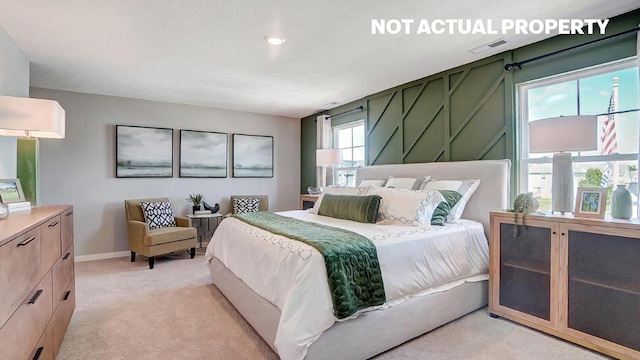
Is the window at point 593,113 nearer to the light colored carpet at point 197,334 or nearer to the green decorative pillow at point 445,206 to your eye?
the green decorative pillow at point 445,206

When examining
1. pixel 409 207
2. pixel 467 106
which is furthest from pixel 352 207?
pixel 467 106

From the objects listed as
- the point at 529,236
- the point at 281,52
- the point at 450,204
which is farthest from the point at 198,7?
the point at 529,236

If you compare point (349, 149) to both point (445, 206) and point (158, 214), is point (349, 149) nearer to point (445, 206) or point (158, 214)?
point (445, 206)

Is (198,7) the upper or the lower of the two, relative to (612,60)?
upper

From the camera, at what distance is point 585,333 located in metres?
2.13

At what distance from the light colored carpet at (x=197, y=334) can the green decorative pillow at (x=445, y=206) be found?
0.84 m

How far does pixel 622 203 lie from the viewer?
2.11 m

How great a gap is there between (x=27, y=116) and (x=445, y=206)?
11.4 feet

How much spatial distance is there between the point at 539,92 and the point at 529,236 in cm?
147

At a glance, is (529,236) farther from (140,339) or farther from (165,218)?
(165,218)

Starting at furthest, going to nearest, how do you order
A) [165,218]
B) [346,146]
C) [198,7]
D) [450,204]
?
[346,146] → [165,218] → [450,204] → [198,7]

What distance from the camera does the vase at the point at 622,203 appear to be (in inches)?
82.4

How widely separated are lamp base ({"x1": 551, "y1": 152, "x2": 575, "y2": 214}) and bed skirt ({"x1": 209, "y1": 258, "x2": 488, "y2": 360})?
92 cm

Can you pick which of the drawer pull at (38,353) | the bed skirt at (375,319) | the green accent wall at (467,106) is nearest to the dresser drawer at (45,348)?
the drawer pull at (38,353)
